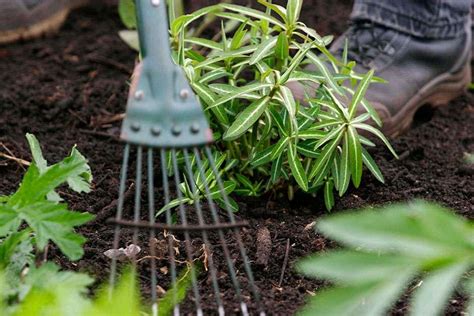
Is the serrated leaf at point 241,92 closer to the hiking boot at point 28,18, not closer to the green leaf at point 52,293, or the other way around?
the green leaf at point 52,293

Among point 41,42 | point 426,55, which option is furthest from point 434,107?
point 41,42

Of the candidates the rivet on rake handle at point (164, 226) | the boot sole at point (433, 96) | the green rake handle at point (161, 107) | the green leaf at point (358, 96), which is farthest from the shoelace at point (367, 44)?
the rivet on rake handle at point (164, 226)

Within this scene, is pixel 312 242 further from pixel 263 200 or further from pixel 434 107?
pixel 434 107

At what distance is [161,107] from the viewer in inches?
58.0

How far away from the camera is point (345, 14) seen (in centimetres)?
340

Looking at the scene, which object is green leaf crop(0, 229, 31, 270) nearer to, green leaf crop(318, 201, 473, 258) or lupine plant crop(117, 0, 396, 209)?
lupine plant crop(117, 0, 396, 209)

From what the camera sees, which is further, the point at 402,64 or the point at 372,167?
the point at 402,64

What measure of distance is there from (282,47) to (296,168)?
0.28m

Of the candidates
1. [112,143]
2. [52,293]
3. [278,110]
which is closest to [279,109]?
[278,110]

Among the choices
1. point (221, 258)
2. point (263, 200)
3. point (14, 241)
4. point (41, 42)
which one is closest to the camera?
point (14, 241)

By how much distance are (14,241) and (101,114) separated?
1138mm

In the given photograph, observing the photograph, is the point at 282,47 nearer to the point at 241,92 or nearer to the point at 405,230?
the point at 241,92

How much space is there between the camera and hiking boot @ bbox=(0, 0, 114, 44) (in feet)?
10.1

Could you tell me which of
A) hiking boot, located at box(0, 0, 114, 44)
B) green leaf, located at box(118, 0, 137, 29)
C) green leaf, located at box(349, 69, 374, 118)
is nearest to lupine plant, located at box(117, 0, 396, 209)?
green leaf, located at box(349, 69, 374, 118)
